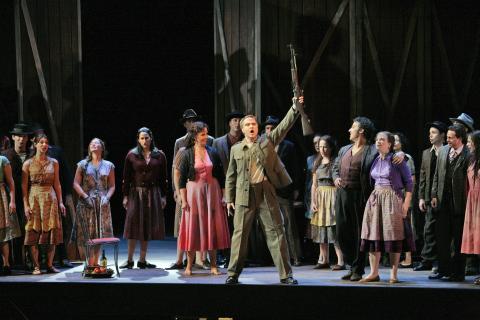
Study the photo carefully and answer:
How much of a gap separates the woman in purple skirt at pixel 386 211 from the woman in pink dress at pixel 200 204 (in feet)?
5.37

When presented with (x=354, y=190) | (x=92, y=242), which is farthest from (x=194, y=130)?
(x=354, y=190)

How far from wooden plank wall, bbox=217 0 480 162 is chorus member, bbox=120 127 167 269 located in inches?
79.3

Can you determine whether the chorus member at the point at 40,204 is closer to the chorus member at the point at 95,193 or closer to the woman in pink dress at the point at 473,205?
the chorus member at the point at 95,193

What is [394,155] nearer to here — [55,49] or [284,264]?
[284,264]

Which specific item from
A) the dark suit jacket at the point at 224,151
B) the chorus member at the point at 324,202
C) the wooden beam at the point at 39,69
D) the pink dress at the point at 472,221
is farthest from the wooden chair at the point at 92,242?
the pink dress at the point at 472,221

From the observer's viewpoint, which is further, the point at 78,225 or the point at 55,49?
the point at 55,49

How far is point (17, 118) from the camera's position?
10.0 m

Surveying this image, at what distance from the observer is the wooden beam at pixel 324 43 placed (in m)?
10.1

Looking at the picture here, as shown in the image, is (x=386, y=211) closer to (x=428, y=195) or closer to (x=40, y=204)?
(x=428, y=195)

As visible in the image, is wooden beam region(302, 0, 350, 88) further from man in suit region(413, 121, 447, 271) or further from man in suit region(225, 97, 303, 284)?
man in suit region(225, 97, 303, 284)

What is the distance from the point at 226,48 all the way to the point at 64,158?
260cm

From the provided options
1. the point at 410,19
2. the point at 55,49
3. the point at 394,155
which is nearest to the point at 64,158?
the point at 55,49

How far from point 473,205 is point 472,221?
0.16 metres

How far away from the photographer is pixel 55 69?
1012 cm
